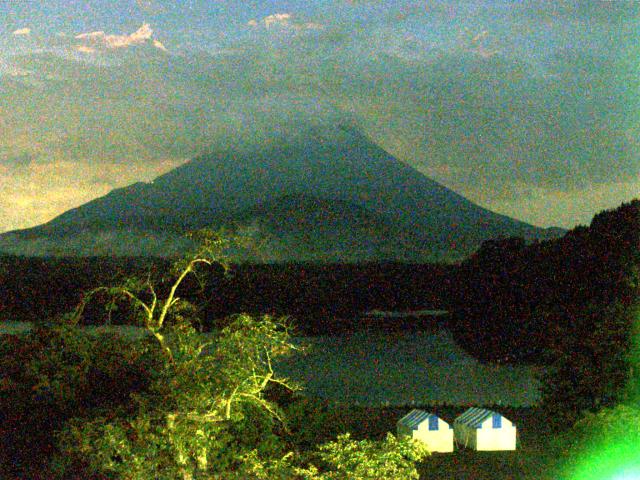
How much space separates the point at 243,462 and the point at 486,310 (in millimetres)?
31204


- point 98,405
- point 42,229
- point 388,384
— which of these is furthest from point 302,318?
point 42,229

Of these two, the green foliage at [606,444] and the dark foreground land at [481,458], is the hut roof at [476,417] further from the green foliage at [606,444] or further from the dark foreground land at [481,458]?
the green foliage at [606,444]

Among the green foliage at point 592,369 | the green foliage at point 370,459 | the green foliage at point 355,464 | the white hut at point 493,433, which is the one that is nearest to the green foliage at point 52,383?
the green foliage at point 355,464

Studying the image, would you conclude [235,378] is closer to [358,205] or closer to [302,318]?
[302,318]

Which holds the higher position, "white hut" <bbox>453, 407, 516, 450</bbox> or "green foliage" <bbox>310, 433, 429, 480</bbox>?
"green foliage" <bbox>310, 433, 429, 480</bbox>

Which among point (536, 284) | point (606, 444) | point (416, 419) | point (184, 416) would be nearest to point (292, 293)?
point (536, 284)

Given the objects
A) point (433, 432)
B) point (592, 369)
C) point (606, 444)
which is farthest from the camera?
point (433, 432)

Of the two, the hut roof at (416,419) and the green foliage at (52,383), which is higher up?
the green foliage at (52,383)

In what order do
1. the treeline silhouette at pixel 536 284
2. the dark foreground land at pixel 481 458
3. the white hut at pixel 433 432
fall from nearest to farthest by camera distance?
the dark foreground land at pixel 481 458, the white hut at pixel 433 432, the treeline silhouette at pixel 536 284

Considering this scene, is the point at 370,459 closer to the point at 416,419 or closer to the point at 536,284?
the point at 416,419

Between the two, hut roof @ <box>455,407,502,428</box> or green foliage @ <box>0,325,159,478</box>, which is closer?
green foliage @ <box>0,325,159,478</box>

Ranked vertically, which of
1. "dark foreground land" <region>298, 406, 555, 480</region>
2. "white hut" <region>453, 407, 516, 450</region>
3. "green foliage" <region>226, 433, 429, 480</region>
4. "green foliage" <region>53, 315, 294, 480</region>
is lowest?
"dark foreground land" <region>298, 406, 555, 480</region>

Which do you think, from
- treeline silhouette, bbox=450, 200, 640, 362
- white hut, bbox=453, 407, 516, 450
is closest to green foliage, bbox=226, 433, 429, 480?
white hut, bbox=453, 407, 516, 450

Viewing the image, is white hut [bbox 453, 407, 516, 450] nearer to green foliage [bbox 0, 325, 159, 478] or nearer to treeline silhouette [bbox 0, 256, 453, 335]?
green foliage [bbox 0, 325, 159, 478]
